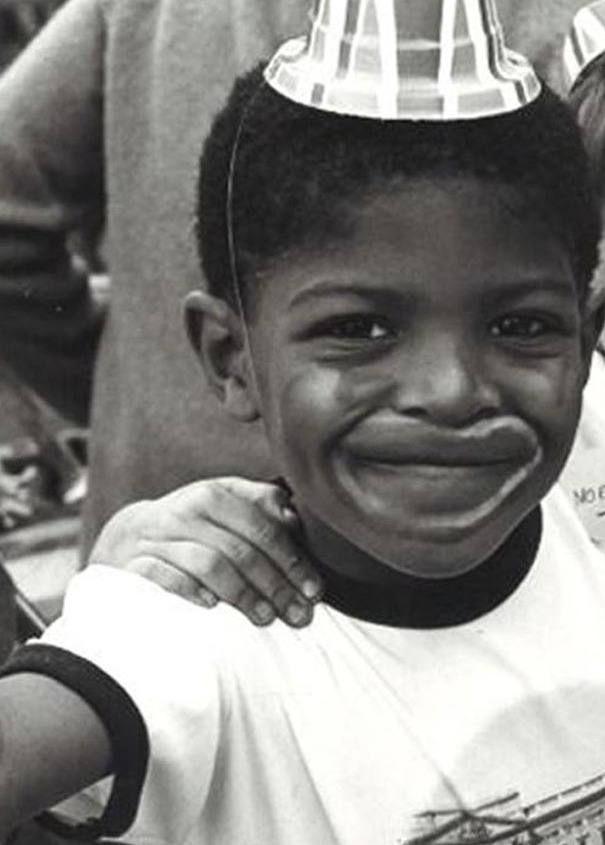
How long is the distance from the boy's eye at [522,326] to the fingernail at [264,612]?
0.81 feet

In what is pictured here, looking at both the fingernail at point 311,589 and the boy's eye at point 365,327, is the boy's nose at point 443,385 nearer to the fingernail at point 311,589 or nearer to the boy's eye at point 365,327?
the boy's eye at point 365,327

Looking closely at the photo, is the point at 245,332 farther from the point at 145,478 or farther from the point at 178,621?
the point at 145,478

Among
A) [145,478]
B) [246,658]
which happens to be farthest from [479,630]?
[145,478]

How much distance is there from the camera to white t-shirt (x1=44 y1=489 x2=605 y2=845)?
4.75 feet

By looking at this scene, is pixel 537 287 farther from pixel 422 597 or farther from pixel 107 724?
pixel 107 724

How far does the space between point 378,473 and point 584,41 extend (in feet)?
2.17

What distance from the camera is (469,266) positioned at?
4.72 ft

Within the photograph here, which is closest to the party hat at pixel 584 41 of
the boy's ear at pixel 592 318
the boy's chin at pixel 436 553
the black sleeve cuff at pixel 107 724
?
the boy's ear at pixel 592 318

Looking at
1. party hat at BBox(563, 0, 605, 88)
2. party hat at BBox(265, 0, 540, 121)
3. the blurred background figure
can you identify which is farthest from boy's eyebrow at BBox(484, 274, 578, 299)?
the blurred background figure

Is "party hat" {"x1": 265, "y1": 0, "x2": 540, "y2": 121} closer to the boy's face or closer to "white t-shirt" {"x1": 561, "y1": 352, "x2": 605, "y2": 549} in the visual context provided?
the boy's face

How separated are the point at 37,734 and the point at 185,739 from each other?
4.8 inches

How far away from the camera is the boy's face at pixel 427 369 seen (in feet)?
4.71

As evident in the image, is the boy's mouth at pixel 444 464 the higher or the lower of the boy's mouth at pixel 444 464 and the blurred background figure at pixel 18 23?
the higher

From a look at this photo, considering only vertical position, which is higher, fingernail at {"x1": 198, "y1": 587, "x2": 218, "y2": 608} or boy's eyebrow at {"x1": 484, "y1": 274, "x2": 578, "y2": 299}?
boy's eyebrow at {"x1": 484, "y1": 274, "x2": 578, "y2": 299}
